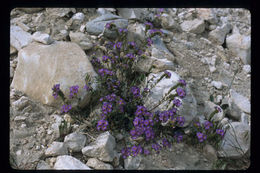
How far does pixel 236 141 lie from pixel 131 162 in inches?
63.3

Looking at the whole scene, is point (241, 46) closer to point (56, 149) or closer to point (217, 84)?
point (217, 84)

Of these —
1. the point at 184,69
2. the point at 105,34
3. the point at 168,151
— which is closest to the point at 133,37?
the point at 105,34

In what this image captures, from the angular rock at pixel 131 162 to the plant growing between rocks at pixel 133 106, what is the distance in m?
0.05

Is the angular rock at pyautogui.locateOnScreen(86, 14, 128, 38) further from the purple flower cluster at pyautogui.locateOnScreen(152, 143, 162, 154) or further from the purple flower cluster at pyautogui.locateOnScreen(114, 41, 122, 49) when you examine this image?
the purple flower cluster at pyautogui.locateOnScreen(152, 143, 162, 154)

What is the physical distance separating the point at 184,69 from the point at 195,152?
5.27 ft

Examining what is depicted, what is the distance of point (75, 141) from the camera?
12.1 ft

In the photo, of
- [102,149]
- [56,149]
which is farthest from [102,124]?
[56,149]

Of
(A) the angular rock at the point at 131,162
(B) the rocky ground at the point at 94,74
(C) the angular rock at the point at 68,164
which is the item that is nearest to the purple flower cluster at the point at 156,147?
(B) the rocky ground at the point at 94,74

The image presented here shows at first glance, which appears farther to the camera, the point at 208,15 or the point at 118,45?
the point at 208,15

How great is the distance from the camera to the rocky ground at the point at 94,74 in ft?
12.0

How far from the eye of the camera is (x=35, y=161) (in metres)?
3.53

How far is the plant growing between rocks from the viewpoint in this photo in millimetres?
3740

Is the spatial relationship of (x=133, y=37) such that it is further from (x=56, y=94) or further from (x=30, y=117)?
(x=30, y=117)

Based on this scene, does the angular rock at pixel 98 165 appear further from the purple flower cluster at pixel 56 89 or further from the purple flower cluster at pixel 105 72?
the purple flower cluster at pixel 105 72
